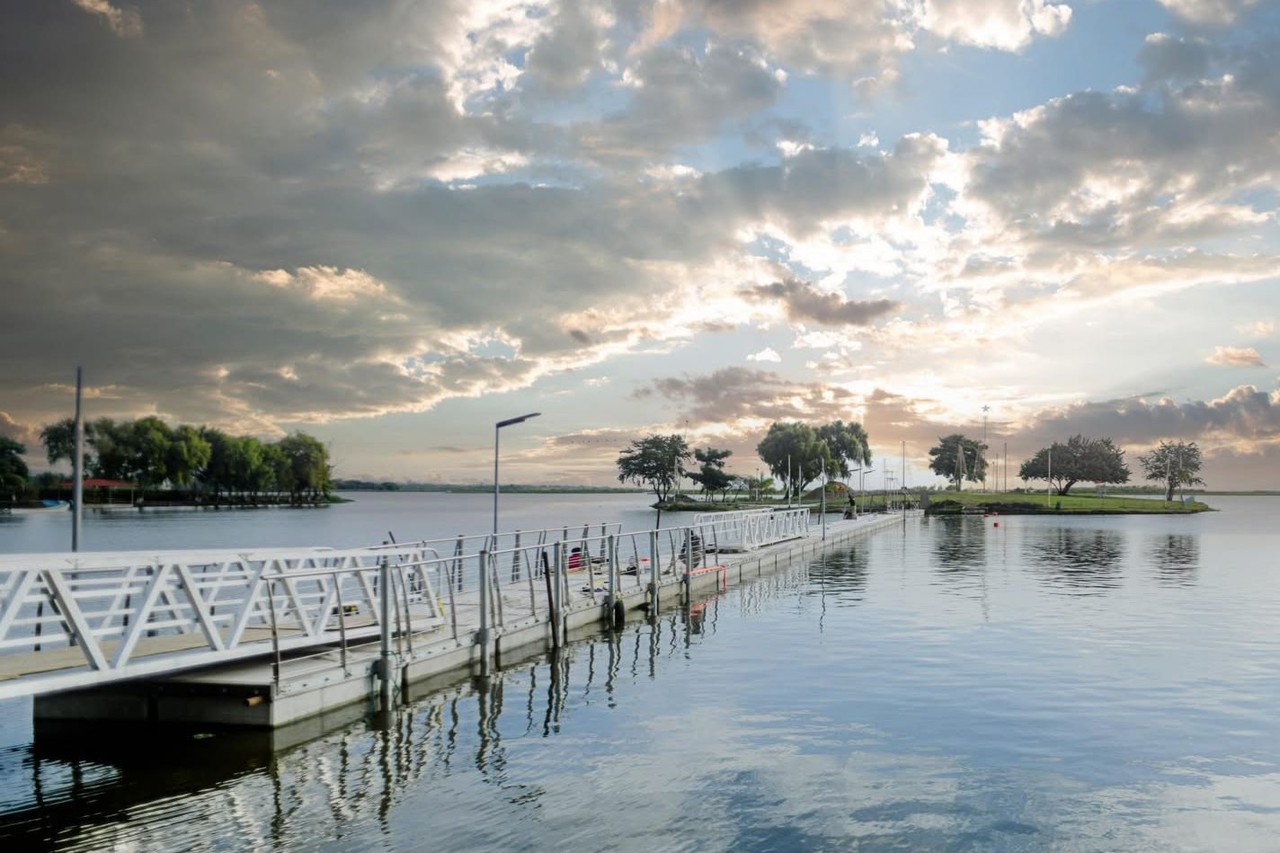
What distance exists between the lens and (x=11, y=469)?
158m

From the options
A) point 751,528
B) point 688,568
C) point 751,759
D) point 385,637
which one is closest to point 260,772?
point 385,637

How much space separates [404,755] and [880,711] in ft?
28.9

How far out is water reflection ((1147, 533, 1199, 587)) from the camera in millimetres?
46156

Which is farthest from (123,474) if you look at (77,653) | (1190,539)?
(77,653)

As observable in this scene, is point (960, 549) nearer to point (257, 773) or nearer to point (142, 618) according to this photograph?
point (257, 773)

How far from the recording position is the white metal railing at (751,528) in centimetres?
5199

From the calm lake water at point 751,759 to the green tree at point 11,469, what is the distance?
546 ft

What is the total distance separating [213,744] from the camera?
46.2 ft

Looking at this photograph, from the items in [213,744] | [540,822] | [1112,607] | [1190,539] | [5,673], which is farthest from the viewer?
[1190,539]

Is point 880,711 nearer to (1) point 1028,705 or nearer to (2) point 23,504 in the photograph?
(1) point 1028,705

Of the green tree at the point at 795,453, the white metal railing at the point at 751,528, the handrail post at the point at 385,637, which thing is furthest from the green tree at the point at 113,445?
the handrail post at the point at 385,637

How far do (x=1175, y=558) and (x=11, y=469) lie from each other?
170541 millimetres

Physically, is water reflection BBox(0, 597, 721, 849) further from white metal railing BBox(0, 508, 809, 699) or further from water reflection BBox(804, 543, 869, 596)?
water reflection BBox(804, 543, 869, 596)

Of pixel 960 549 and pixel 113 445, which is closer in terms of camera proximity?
pixel 960 549
